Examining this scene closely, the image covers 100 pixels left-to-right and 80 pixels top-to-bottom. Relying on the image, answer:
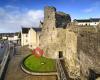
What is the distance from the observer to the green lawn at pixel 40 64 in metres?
28.4

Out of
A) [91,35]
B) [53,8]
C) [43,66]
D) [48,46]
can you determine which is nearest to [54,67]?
[43,66]

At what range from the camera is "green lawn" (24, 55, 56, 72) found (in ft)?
93.3

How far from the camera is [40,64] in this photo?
30.0 metres

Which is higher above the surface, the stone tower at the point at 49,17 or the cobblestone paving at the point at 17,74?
the stone tower at the point at 49,17

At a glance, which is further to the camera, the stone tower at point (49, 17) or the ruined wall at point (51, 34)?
the stone tower at point (49, 17)

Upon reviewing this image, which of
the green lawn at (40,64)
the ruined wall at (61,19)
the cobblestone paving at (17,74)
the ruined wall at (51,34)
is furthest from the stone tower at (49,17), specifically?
the cobblestone paving at (17,74)

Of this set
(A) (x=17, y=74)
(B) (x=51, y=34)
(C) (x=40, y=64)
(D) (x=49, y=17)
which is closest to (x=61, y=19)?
(D) (x=49, y=17)

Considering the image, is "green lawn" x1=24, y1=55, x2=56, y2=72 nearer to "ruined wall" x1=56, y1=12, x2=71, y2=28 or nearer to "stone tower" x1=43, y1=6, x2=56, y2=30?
"stone tower" x1=43, y1=6, x2=56, y2=30

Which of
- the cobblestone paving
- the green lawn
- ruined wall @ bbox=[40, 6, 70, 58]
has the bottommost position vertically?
the cobblestone paving

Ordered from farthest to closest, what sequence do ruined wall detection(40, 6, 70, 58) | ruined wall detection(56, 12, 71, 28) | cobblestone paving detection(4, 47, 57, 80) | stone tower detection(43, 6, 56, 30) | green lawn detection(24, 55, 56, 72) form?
ruined wall detection(56, 12, 71, 28) < stone tower detection(43, 6, 56, 30) < ruined wall detection(40, 6, 70, 58) < green lawn detection(24, 55, 56, 72) < cobblestone paving detection(4, 47, 57, 80)

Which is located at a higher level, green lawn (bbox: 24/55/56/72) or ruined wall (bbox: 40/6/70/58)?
ruined wall (bbox: 40/6/70/58)

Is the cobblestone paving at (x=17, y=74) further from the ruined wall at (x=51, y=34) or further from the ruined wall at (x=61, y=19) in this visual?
the ruined wall at (x=61, y=19)

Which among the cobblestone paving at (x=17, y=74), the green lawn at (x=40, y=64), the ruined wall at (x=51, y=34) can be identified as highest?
the ruined wall at (x=51, y=34)

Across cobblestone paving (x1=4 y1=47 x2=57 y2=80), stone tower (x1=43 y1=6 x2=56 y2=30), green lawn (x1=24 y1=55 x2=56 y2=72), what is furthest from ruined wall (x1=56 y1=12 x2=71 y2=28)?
cobblestone paving (x1=4 y1=47 x2=57 y2=80)
